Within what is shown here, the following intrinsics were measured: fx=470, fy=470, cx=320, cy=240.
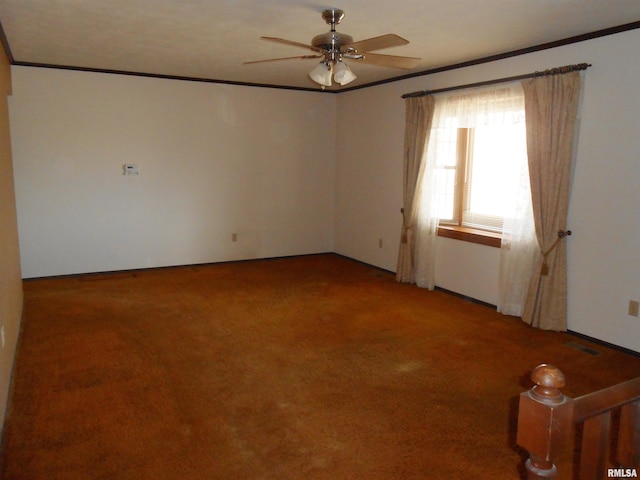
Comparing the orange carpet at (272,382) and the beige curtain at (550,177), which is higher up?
the beige curtain at (550,177)

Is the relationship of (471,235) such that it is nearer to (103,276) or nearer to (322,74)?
(322,74)

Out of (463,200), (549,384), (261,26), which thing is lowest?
→ (549,384)

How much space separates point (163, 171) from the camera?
20.0 feet

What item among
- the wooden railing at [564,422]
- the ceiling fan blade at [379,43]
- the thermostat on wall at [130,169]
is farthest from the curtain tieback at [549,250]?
the thermostat on wall at [130,169]

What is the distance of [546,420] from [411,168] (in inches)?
181

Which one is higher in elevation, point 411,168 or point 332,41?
point 332,41

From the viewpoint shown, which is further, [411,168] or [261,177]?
[261,177]

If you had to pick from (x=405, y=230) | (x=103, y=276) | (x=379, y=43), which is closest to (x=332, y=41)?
(x=379, y=43)

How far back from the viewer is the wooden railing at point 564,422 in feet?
3.66

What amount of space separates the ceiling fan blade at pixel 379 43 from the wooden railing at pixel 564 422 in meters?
2.19

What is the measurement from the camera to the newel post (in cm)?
111

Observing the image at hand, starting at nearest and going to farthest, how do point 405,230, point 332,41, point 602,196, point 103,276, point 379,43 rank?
point 379,43, point 332,41, point 602,196, point 405,230, point 103,276

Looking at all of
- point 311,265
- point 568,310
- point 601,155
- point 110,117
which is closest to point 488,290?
point 568,310

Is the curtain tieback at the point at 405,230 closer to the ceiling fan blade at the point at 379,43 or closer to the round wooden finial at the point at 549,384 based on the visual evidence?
the ceiling fan blade at the point at 379,43
